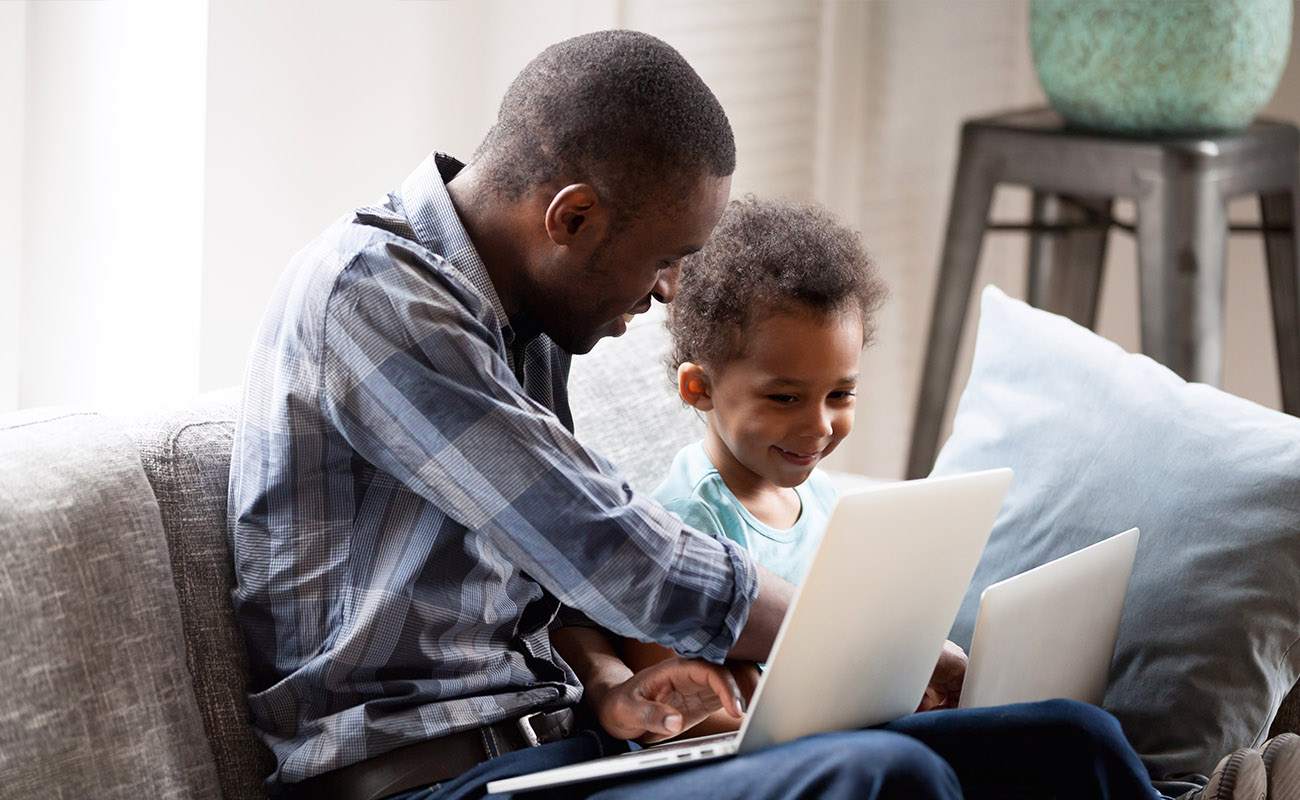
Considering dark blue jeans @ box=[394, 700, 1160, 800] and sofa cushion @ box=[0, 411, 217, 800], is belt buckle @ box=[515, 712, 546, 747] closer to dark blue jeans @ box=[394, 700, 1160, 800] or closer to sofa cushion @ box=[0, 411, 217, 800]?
dark blue jeans @ box=[394, 700, 1160, 800]

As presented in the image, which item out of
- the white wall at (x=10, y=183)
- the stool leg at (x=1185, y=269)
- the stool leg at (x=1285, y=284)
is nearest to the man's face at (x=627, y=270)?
the white wall at (x=10, y=183)

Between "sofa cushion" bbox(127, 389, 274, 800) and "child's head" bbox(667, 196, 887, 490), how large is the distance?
1.52 ft

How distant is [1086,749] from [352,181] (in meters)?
1.23

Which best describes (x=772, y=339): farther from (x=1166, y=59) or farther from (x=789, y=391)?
(x=1166, y=59)

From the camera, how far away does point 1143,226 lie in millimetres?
2135

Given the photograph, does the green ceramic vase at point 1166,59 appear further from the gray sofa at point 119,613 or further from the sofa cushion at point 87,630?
the sofa cushion at point 87,630

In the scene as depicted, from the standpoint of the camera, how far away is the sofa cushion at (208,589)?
1096 millimetres

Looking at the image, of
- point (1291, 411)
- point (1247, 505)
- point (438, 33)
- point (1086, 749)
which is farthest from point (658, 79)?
point (1291, 411)

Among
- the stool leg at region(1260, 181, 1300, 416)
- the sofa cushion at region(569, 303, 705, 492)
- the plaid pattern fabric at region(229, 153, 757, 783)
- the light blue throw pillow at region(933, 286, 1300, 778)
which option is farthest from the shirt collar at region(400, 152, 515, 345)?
the stool leg at region(1260, 181, 1300, 416)

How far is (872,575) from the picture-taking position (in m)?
0.95

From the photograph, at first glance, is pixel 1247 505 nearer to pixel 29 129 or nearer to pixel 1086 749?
pixel 1086 749

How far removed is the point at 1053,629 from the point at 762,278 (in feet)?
1.34

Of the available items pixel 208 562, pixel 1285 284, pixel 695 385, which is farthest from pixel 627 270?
pixel 1285 284

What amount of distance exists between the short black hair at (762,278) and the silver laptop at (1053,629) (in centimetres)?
32
